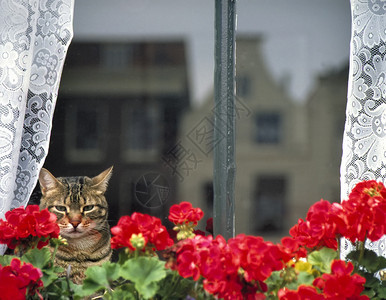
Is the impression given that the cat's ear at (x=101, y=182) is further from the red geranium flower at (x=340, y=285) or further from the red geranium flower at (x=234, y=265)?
the red geranium flower at (x=340, y=285)

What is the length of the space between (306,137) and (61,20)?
24199mm

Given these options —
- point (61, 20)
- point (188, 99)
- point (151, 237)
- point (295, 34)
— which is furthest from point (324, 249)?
point (295, 34)

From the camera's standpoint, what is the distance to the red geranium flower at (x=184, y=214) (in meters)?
1.18

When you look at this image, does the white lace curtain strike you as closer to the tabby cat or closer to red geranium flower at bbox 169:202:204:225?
the tabby cat

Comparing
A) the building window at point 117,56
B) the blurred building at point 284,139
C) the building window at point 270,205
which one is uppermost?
the building window at point 117,56

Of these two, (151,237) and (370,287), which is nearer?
(151,237)

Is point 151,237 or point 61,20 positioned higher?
point 61,20

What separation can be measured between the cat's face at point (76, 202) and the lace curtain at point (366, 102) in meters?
0.71

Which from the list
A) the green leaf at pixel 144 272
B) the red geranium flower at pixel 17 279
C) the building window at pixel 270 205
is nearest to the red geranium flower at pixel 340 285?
the green leaf at pixel 144 272

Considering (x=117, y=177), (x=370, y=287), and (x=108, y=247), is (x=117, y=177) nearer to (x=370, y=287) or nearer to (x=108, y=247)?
(x=108, y=247)

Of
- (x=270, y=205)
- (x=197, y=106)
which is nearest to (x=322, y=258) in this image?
(x=197, y=106)

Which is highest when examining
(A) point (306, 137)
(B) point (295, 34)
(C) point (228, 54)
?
(B) point (295, 34)

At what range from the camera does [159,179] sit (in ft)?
5.62

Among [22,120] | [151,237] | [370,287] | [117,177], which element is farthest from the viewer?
[117,177]
